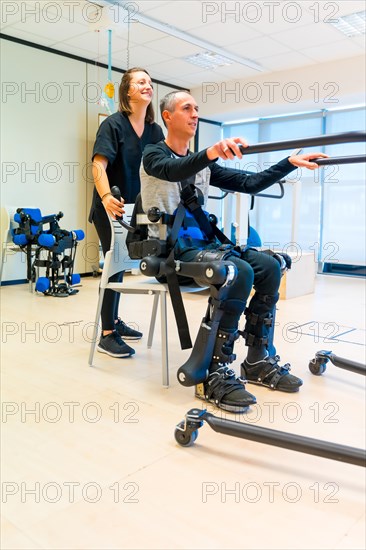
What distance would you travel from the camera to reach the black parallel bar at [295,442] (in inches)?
48.5

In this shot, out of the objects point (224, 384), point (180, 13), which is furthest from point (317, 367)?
point (180, 13)

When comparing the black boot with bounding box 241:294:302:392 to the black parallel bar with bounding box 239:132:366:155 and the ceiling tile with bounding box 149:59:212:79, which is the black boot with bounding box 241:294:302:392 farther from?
the ceiling tile with bounding box 149:59:212:79

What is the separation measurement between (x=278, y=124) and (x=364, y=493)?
6686 mm

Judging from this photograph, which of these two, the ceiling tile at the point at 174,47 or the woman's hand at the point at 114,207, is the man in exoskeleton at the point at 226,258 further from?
the ceiling tile at the point at 174,47

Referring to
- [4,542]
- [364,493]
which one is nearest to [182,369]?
[364,493]

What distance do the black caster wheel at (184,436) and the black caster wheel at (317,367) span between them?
0.88 meters

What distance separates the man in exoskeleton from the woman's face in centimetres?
43

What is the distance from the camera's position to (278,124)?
23.9 feet

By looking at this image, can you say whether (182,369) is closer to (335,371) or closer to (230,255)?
(230,255)

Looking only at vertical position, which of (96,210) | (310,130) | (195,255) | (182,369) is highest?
(310,130)

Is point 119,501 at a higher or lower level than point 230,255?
lower

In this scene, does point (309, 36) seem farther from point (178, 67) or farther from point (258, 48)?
point (178, 67)

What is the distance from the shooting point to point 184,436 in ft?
5.05

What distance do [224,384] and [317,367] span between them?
1.97 feet
